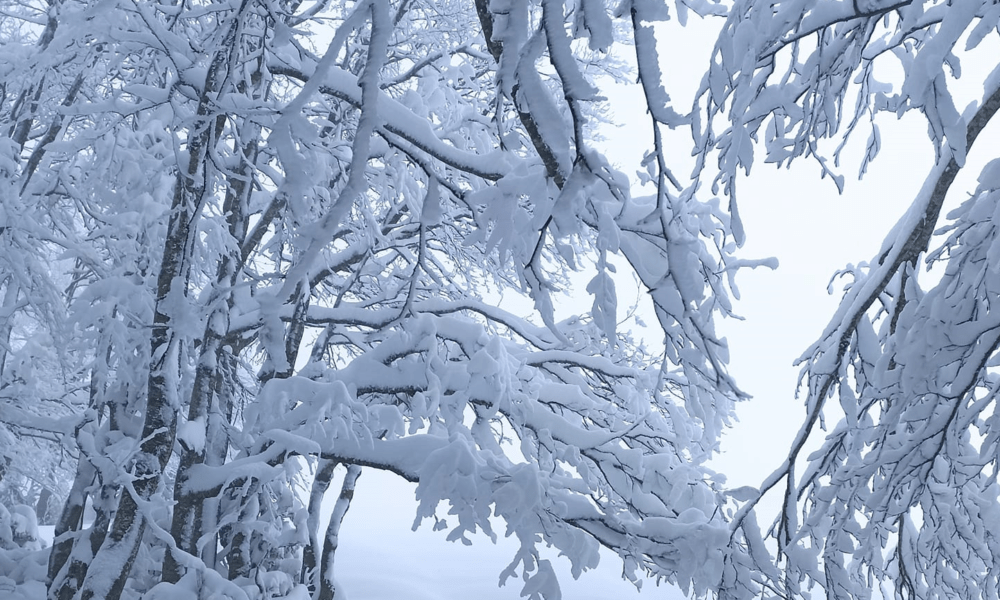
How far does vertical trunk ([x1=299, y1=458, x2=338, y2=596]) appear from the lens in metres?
5.75

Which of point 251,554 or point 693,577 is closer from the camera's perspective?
point 693,577

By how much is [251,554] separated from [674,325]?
4.77 metres

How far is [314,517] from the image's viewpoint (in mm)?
5953

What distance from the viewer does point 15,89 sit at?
5.33 m

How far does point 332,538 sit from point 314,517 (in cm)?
32

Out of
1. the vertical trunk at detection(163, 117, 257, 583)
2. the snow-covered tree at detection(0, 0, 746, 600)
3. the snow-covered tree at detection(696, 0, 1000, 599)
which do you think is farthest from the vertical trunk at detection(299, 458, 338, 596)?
the snow-covered tree at detection(696, 0, 1000, 599)

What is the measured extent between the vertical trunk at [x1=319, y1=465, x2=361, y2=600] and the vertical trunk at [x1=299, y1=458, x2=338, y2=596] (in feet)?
0.24

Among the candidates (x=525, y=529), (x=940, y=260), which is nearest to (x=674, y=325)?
(x=940, y=260)

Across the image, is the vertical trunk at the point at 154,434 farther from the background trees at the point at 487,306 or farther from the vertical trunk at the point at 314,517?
the vertical trunk at the point at 314,517

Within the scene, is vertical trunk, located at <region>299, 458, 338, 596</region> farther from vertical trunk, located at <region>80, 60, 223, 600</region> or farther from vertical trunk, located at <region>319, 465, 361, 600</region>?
vertical trunk, located at <region>80, 60, 223, 600</region>

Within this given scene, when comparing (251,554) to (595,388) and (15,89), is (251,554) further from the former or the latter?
(15,89)

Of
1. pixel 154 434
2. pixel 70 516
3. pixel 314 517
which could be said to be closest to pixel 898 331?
pixel 154 434

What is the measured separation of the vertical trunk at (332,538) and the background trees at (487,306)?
0.17ft

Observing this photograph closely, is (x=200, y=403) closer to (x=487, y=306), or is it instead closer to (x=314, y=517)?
(x=314, y=517)
